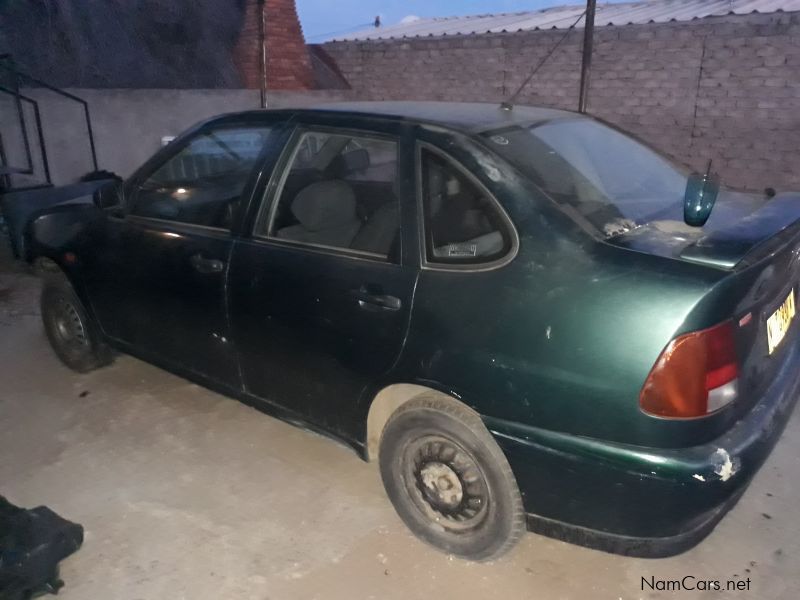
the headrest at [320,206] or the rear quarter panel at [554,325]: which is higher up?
the headrest at [320,206]

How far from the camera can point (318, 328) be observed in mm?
2467

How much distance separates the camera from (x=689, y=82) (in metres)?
7.68

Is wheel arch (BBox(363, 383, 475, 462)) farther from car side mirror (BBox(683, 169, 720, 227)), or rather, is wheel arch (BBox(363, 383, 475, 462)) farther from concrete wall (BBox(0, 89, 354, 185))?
concrete wall (BBox(0, 89, 354, 185))

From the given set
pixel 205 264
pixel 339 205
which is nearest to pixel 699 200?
pixel 339 205

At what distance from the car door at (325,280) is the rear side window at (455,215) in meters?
0.07

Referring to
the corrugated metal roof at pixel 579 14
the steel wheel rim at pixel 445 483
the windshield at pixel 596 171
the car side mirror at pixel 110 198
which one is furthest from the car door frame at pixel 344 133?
the corrugated metal roof at pixel 579 14

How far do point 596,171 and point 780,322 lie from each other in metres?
0.85

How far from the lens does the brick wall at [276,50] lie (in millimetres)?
11086

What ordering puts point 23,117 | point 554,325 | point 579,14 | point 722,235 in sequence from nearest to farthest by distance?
point 554,325 < point 722,235 < point 23,117 < point 579,14

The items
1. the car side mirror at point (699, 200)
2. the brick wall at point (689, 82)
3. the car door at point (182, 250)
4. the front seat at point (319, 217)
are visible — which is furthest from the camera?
the brick wall at point (689, 82)

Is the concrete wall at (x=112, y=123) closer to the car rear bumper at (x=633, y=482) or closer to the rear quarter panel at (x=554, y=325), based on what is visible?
the rear quarter panel at (x=554, y=325)

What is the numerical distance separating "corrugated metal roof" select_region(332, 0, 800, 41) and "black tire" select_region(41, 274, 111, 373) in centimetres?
762

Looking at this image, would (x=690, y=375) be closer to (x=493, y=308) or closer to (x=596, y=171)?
(x=493, y=308)

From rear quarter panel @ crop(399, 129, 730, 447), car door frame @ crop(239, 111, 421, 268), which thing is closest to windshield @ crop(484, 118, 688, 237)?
rear quarter panel @ crop(399, 129, 730, 447)
